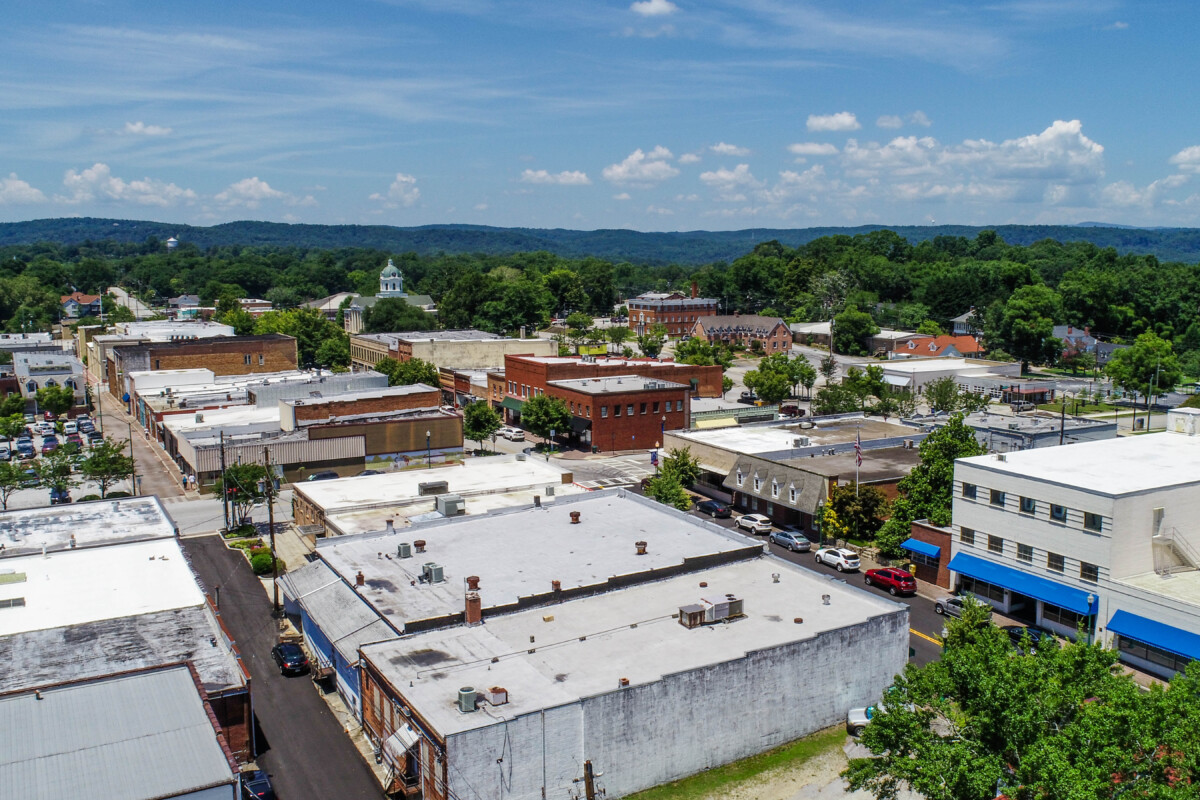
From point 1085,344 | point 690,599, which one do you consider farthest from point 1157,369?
point 690,599

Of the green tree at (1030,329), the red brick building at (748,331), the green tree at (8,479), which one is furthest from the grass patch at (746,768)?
the red brick building at (748,331)

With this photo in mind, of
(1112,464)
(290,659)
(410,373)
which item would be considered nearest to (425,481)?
(290,659)

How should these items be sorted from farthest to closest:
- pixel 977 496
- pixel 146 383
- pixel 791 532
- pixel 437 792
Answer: pixel 146 383, pixel 791 532, pixel 977 496, pixel 437 792

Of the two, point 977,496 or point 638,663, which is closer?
point 638,663

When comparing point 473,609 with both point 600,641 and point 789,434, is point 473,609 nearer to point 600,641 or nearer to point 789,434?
point 600,641

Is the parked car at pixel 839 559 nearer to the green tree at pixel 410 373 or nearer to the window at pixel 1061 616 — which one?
the window at pixel 1061 616

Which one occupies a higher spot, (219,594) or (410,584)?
(410,584)

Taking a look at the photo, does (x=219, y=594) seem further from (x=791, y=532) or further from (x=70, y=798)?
(x=791, y=532)
